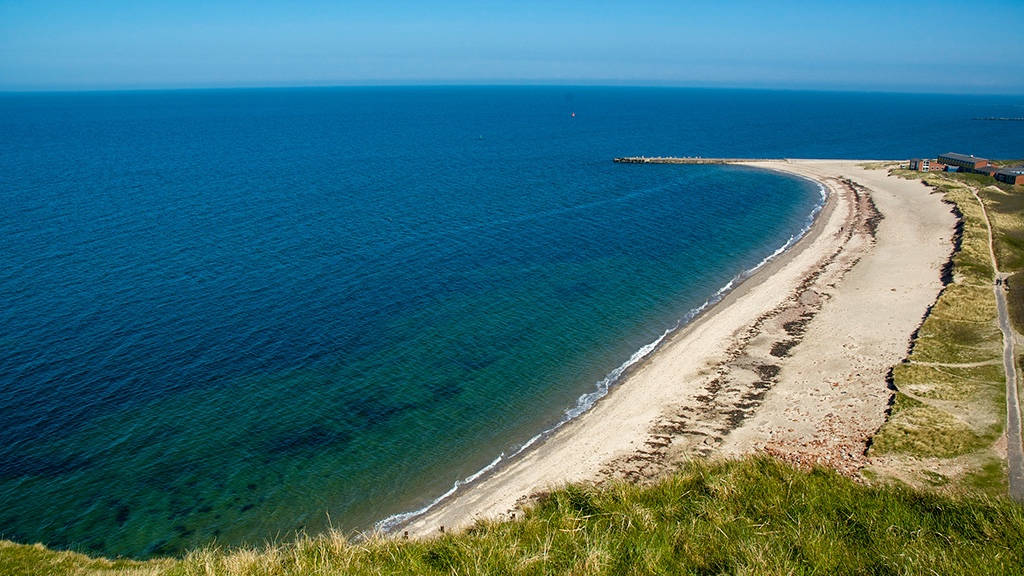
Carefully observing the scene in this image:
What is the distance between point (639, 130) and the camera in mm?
197000

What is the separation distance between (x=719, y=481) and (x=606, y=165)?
111980 mm

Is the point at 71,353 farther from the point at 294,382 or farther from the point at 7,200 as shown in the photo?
the point at 7,200

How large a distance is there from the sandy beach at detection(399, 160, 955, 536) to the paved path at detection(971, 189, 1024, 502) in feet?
15.9

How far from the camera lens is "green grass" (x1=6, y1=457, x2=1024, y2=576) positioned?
1551 cm

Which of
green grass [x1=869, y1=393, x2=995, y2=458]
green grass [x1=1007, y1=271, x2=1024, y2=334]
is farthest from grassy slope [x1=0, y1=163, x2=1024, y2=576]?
green grass [x1=1007, y1=271, x2=1024, y2=334]

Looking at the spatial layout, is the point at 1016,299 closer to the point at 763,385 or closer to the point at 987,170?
Result: the point at 763,385

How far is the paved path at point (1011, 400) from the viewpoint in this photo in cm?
2700

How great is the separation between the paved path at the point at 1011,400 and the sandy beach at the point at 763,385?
4837 millimetres

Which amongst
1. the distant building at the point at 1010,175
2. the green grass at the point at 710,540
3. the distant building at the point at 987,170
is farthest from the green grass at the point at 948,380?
the distant building at the point at 987,170

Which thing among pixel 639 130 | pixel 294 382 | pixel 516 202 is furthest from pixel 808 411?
pixel 639 130

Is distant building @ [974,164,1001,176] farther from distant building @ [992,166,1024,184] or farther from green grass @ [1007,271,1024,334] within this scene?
green grass @ [1007,271,1024,334]

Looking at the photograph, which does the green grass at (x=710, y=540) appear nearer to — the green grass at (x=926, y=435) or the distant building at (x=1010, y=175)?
the green grass at (x=926, y=435)

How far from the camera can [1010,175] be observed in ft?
296

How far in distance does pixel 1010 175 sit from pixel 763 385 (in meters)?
81.6
